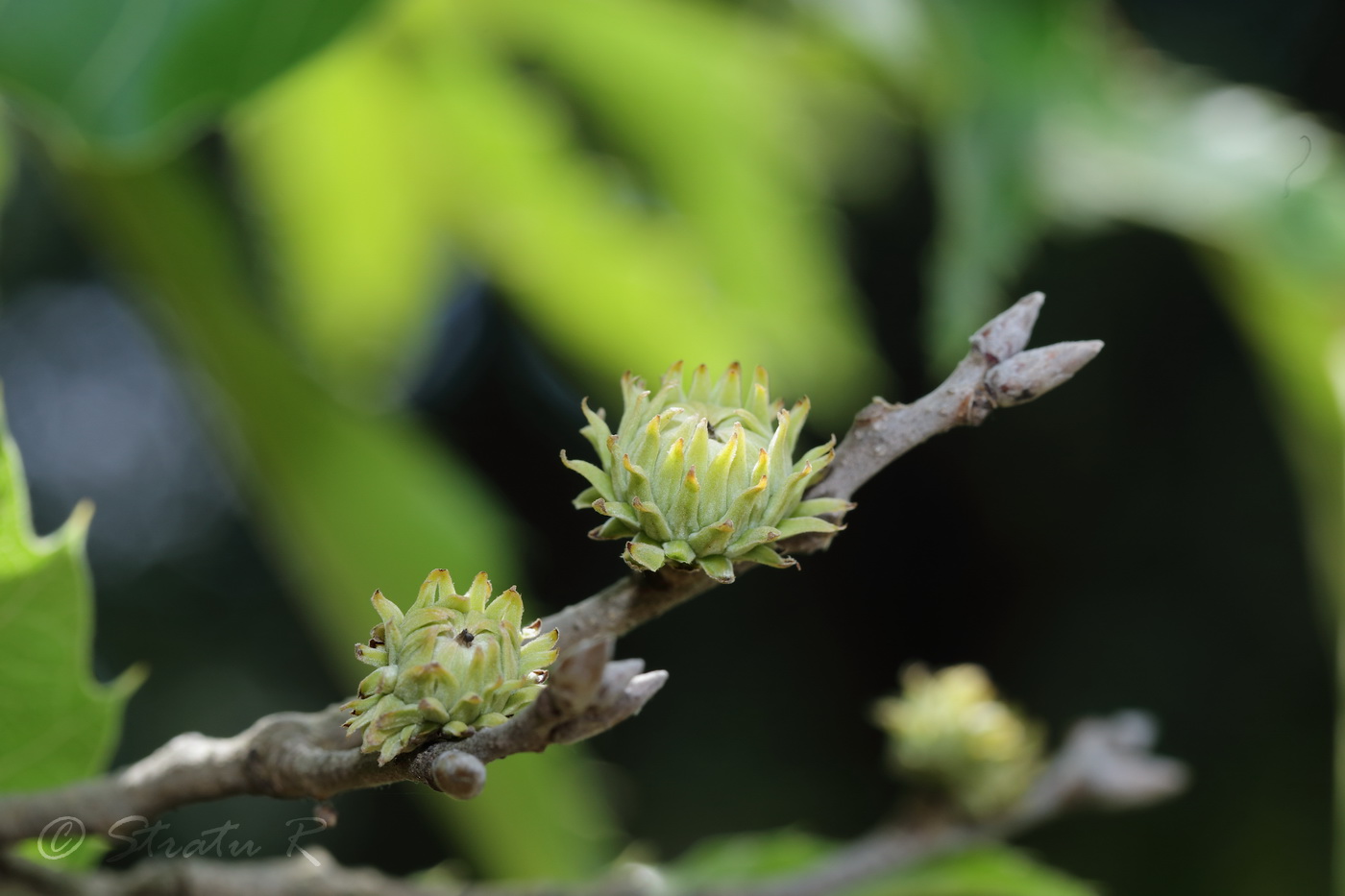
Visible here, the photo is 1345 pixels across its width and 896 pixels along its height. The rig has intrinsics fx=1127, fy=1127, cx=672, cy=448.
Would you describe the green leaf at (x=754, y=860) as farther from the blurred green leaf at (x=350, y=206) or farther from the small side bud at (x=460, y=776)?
the blurred green leaf at (x=350, y=206)

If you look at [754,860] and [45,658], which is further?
[754,860]

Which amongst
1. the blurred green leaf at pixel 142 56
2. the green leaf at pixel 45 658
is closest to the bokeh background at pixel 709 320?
the blurred green leaf at pixel 142 56

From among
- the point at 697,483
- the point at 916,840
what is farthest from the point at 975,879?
the point at 697,483

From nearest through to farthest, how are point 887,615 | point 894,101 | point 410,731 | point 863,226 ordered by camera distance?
point 410,731
point 894,101
point 863,226
point 887,615

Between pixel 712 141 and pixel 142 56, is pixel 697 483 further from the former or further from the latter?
pixel 712 141

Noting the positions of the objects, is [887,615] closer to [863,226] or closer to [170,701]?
[863,226]

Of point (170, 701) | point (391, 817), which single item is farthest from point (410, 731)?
point (170, 701)
